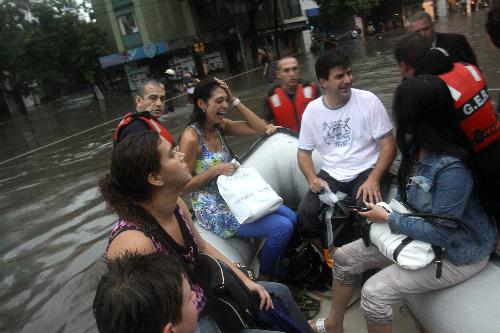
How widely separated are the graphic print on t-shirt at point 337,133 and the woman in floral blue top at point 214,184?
0.60 m

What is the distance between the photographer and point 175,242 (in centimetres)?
189

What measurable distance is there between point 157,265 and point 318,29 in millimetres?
44404

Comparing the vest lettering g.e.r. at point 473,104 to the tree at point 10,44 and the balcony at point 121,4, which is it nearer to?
the balcony at point 121,4

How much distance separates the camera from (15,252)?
527 centimetres

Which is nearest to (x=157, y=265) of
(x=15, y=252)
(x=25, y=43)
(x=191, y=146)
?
(x=191, y=146)

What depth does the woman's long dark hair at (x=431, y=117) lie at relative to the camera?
1.81 meters

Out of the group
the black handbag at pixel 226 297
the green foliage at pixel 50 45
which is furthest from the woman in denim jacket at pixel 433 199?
the green foliage at pixel 50 45

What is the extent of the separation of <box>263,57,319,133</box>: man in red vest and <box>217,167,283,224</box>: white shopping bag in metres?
1.26

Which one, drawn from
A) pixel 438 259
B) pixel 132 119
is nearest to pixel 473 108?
pixel 438 259

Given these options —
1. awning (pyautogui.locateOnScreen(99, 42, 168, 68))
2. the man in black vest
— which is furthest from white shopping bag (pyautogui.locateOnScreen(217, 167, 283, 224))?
awning (pyautogui.locateOnScreen(99, 42, 168, 68))

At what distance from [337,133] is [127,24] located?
2906cm

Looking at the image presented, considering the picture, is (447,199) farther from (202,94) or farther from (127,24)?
(127,24)

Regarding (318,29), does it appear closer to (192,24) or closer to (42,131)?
(192,24)

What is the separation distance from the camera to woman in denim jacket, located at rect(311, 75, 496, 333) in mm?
1801
